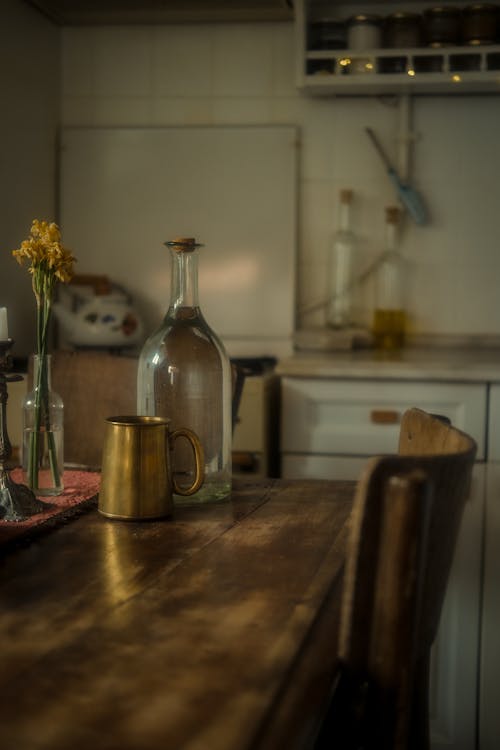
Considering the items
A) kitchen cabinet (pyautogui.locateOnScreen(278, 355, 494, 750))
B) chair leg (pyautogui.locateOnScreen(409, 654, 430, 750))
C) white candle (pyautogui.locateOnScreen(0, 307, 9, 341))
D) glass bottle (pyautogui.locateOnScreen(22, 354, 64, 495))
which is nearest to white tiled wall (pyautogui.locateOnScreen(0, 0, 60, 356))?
kitchen cabinet (pyautogui.locateOnScreen(278, 355, 494, 750))

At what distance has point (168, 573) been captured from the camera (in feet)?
3.09

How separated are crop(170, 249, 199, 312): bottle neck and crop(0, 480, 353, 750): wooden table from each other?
0.28m

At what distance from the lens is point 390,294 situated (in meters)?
2.77

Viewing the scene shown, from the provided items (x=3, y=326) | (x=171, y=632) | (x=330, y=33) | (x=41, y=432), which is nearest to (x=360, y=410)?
(x=330, y=33)

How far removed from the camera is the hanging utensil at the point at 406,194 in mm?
2742

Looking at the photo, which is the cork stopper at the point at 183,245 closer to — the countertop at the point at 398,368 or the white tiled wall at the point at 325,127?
the countertop at the point at 398,368

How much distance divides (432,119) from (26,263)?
117 centimetres

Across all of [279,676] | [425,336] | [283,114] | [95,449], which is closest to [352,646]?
[279,676]

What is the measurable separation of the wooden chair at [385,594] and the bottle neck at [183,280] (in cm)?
59

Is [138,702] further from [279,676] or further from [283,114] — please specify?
[283,114]

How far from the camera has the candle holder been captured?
1135 millimetres

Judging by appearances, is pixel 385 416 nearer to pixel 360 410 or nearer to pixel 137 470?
pixel 360 410

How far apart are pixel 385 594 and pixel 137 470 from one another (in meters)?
0.48

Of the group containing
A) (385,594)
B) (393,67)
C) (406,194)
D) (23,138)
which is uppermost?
(393,67)
